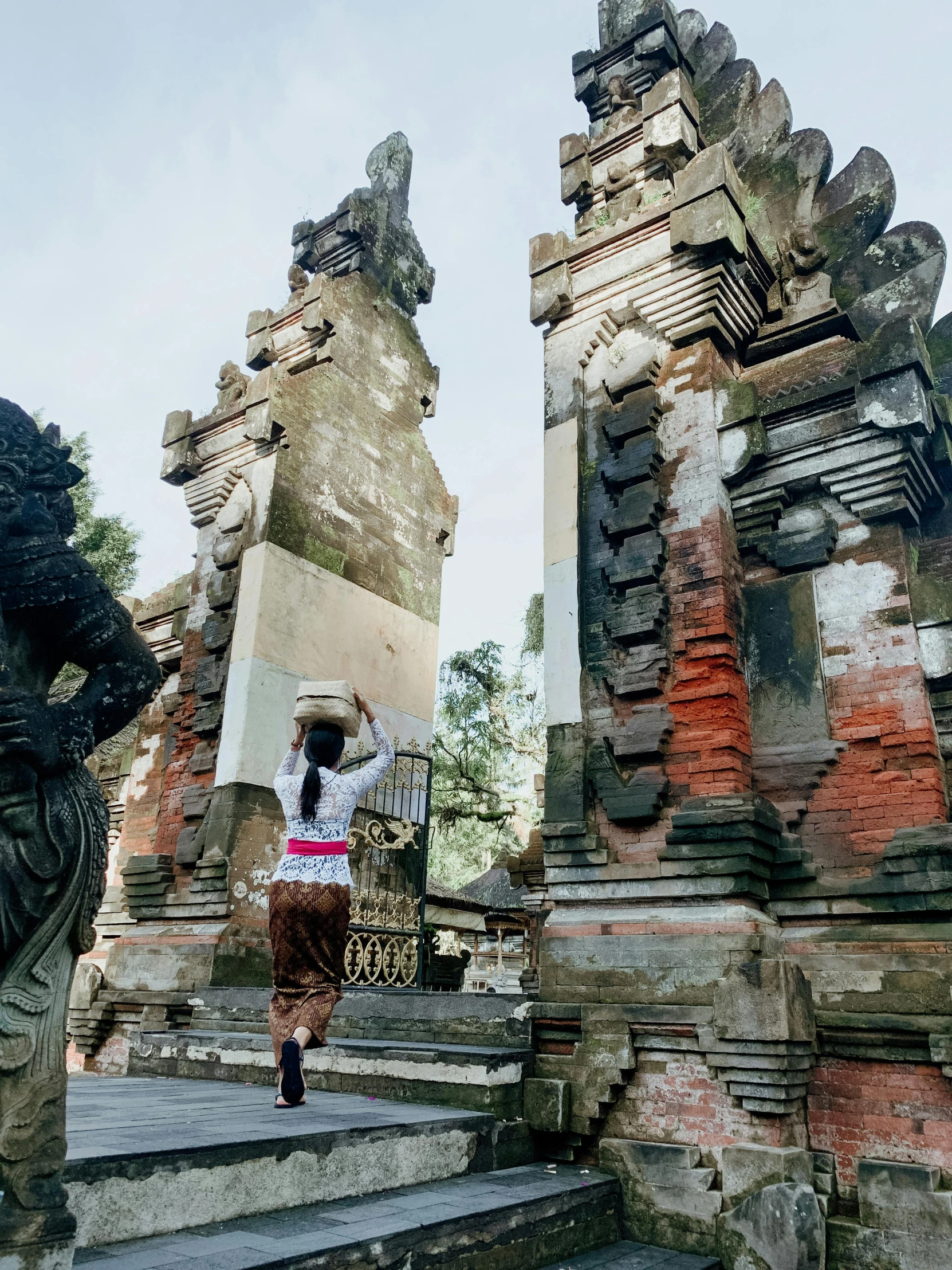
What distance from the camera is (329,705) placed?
479 cm

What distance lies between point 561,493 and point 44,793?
504cm

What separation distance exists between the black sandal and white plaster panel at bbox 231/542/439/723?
17.2ft

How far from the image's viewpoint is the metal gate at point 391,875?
352 inches

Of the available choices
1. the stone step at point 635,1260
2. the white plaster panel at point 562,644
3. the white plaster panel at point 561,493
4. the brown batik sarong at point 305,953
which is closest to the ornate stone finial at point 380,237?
the white plaster panel at point 561,493

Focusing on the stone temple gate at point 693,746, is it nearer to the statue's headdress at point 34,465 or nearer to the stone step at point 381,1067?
the stone step at point 381,1067

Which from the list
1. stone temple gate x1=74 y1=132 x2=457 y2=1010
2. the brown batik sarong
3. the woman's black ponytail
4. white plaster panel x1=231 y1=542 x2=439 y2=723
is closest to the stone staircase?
the brown batik sarong

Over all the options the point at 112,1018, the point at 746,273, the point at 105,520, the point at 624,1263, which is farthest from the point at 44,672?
the point at 105,520

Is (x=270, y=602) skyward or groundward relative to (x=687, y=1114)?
skyward

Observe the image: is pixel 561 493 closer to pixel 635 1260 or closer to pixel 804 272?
pixel 804 272

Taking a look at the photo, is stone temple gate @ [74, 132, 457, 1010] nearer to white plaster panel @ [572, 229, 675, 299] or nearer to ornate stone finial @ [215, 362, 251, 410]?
ornate stone finial @ [215, 362, 251, 410]

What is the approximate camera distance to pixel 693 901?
5496 mm

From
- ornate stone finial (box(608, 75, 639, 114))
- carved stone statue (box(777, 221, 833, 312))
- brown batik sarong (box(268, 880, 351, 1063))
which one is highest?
ornate stone finial (box(608, 75, 639, 114))

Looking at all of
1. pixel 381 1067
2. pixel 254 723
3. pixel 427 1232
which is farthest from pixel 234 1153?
pixel 254 723

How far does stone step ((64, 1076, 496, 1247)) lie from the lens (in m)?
3.18
